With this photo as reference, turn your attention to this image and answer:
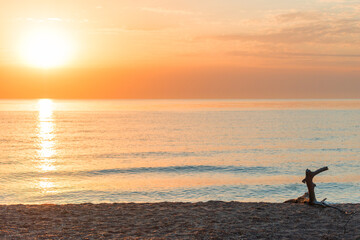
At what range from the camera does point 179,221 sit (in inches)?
469

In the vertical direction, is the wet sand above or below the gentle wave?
above

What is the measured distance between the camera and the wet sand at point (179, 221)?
34.5 ft

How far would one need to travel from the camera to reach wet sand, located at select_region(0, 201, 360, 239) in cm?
1052

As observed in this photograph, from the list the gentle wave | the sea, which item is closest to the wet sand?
the sea

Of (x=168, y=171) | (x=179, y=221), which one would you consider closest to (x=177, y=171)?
(x=168, y=171)

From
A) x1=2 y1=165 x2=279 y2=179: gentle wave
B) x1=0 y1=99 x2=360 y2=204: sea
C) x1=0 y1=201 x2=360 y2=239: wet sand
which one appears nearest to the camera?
x1=0 y1=201 x2=360 y2=239: wet sand

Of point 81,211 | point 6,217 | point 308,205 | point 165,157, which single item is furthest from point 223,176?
point 6,217

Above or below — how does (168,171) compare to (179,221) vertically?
below

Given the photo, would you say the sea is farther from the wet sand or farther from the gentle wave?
the wet sand

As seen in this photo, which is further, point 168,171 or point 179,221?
point 168,171

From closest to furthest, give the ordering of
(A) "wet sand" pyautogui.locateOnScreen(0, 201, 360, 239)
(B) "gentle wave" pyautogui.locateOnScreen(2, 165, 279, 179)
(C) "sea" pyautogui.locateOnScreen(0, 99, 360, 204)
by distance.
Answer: (A) "wet sand" pyautogui.locateOnScreen(0, 201, 360, 239), (C) "sea" pyautogui.locateOnScreen(0, 99, 360, 204), (B) "gentle wave" pyautogui.locateOnScreen(2, 165, 279, 179)

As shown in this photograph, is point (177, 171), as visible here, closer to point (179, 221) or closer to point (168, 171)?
point (168, 171)

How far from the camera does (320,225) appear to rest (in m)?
11.6

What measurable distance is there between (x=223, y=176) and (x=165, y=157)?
11.7 m
